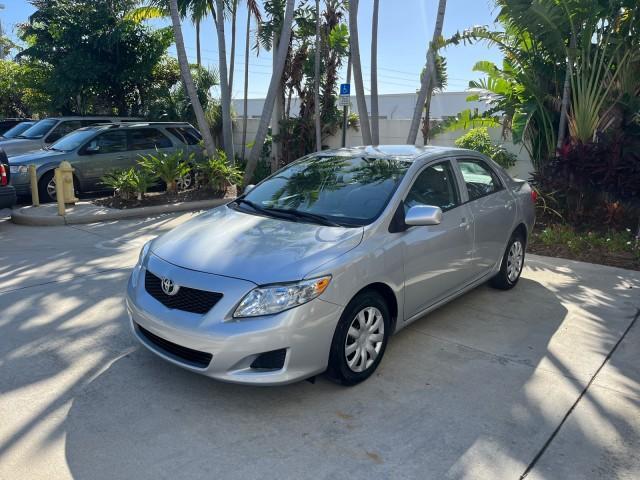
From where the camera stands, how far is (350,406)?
3.64 m

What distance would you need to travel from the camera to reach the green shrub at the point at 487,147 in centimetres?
1066

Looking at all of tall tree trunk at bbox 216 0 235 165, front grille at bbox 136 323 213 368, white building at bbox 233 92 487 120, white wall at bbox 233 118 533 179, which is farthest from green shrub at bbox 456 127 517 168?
front grille at bbox 136 323 213 368

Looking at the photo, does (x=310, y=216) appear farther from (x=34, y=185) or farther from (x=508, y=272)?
(x=34, y=185)

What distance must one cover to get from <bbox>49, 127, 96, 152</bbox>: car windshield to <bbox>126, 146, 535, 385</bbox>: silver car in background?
7799 millimetres

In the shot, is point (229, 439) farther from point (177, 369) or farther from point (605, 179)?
point (605, 179)

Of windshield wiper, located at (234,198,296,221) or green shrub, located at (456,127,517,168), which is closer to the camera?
windshield wiper, located at (234,198,296,221)

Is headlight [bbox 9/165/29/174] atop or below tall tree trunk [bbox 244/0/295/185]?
below

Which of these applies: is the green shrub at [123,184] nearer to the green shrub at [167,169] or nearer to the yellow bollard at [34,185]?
the green shrub at [167,169]

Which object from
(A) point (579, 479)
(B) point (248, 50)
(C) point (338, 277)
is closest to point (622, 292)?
(A) point (579, 479)

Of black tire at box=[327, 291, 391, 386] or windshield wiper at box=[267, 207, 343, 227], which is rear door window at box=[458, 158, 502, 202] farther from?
black tire at box=[327, 291, 391, 386]

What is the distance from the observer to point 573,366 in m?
4.31

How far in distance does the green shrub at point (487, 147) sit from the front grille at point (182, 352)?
8311 millimetres

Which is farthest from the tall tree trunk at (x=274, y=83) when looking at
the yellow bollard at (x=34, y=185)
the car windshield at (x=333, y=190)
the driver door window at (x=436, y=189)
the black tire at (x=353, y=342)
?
the black tire at (x=353, y=342)

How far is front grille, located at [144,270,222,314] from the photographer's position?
3477mm
